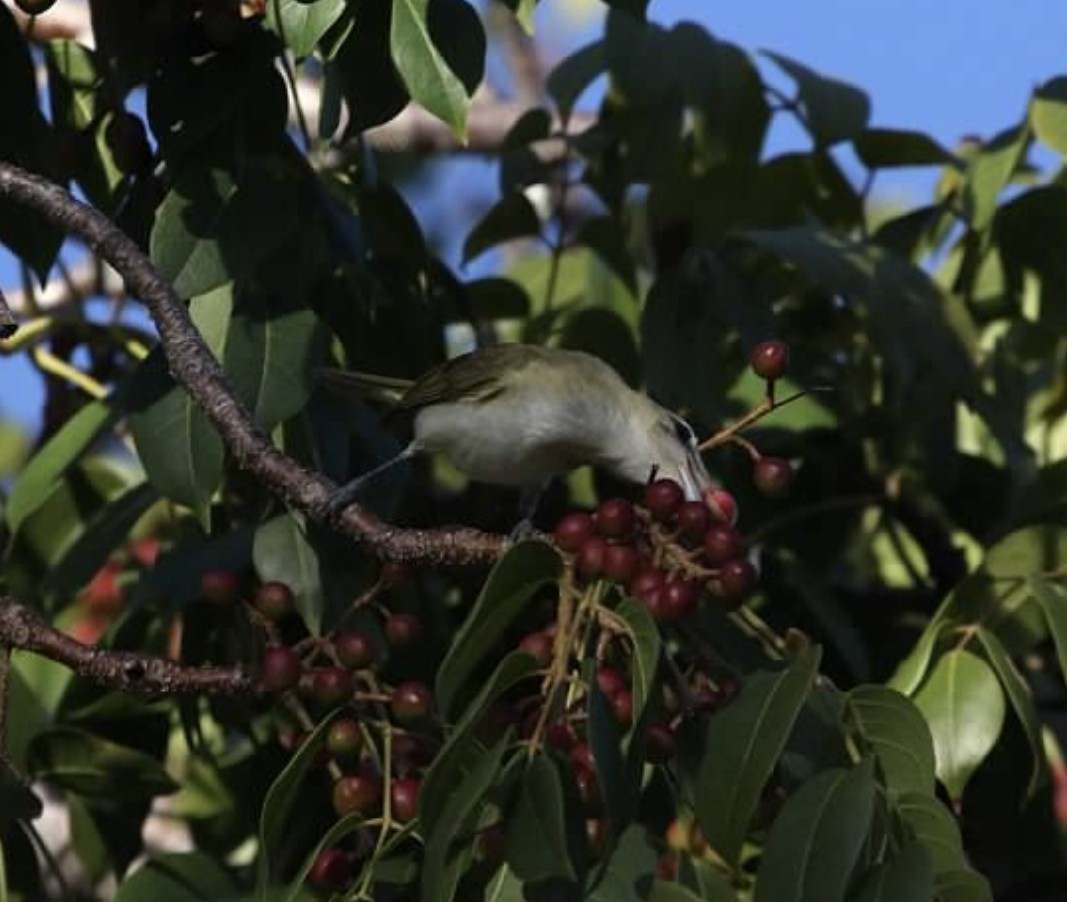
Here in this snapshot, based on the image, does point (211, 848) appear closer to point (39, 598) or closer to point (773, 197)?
point (39, 598)

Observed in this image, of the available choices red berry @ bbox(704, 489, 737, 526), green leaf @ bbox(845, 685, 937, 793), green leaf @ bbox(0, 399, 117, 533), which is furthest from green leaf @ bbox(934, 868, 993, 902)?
green leaf @ bbox(0, 399, 117, 533)

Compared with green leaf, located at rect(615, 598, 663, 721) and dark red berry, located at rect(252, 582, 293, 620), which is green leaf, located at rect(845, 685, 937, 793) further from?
dark red berry, located at rect(252, 582, 293, 620)

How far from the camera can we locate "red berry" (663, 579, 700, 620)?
7.79 ft

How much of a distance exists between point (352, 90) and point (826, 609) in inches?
44.7

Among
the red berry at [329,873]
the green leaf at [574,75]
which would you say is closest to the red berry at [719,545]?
the red berry at [329,873]

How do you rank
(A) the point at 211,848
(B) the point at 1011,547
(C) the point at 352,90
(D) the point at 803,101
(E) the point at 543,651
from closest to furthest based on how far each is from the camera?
(E) the point at 543,651, (C) the point at 352,90, (B) the point at 1011,547, (A) the point at 211,848, (D) the point at 803,101

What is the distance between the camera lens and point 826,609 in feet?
11.7

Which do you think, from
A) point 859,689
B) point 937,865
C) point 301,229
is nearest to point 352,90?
point 301,229

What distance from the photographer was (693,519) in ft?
8.00

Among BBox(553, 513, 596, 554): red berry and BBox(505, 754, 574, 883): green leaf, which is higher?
BBox(553, 513, 596, 554): red berry

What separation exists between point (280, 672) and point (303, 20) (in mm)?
668

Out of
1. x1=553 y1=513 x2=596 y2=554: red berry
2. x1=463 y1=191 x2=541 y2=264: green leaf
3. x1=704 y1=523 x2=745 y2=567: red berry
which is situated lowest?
x1=463 y1=191 x2=541 y2=264: green leaf

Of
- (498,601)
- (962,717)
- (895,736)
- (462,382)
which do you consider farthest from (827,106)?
(498,601)

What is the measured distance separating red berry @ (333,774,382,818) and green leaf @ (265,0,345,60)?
73 centimetres
